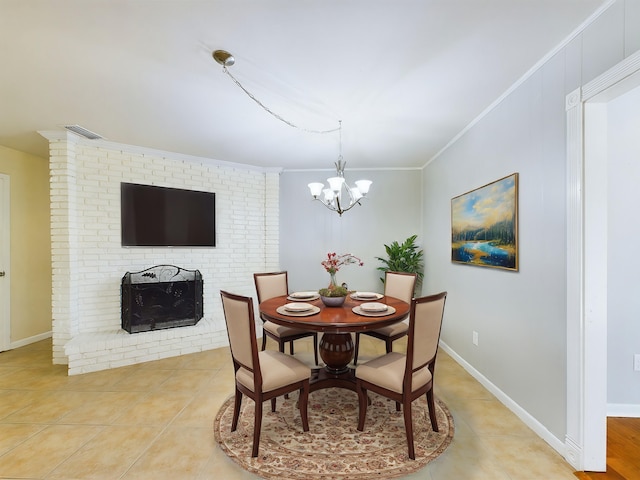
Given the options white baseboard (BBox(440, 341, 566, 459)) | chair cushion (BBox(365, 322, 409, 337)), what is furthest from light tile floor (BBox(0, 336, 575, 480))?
chair cushion (BBox(365, 322, 409, 337))

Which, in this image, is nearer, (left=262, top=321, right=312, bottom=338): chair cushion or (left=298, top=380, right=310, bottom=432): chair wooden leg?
(left=298, top=380, right=310, bottom=432): chair wooden leg

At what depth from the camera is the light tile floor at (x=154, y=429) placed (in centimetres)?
172

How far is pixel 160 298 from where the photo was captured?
3596 millimetres

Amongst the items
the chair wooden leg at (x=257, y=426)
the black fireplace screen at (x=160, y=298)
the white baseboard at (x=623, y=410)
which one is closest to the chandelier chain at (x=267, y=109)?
the chair wooden leg at (x=257, y=426)

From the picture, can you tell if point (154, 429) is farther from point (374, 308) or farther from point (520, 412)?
point (520, 412)

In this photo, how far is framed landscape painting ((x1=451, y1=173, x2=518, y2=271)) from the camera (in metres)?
2.27

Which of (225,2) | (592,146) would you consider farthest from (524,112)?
(225,2)

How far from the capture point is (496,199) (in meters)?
2.47

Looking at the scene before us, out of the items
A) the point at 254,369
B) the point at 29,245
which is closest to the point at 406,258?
the point at 254,369

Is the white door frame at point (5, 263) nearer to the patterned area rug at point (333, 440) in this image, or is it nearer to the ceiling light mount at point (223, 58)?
the patterned area rug at point (333, 440)

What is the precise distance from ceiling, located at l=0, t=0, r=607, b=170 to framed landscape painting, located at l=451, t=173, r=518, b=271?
2.41ft

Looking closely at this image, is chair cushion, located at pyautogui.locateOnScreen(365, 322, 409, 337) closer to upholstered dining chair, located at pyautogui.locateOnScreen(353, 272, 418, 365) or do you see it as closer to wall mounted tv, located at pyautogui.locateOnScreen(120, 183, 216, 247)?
upholstered dining chair, located at pyautogui.locateOnScreen(353, 272, 418, 365)

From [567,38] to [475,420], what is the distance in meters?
2.56

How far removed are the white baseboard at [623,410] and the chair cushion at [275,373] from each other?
7.65 feet
